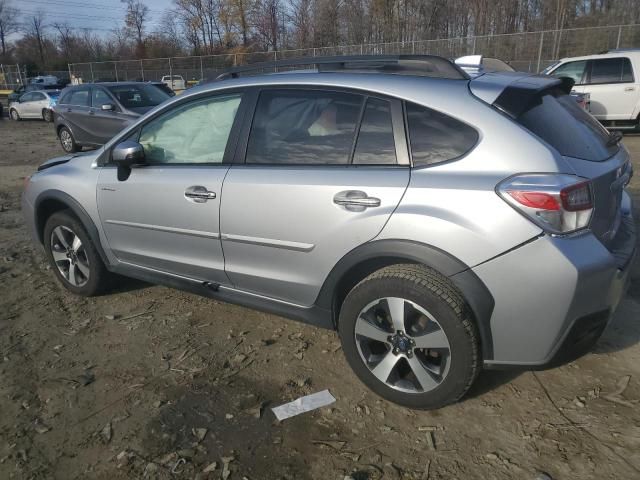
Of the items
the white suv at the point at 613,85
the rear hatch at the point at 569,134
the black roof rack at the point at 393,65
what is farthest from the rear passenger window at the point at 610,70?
the black roof rack at the point at 393,65

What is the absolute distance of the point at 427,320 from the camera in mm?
2480

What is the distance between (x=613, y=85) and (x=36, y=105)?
21379mm

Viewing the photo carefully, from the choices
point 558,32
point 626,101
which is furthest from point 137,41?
point 626,101

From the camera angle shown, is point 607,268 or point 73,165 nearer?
point 607,268

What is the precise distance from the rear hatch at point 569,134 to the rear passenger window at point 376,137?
45 centimetres

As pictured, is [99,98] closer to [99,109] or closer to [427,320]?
[99,109]

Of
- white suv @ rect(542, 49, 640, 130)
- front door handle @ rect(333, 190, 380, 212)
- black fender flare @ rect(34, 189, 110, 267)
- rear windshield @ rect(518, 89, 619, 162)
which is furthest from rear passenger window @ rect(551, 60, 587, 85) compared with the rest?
black fender flare @ rect(34, 189, 110, 267)

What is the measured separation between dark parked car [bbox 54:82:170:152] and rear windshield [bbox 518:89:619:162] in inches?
359

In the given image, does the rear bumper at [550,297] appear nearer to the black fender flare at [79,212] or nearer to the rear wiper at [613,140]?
the rear wiper at [613,140]

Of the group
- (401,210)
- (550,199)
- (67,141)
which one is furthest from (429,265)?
(67,141)

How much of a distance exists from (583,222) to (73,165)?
362 centimetres

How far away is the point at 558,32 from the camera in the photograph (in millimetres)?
17734

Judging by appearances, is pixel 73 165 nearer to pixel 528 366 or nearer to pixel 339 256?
pixel 339 256

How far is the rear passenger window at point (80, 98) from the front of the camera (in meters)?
11.7
